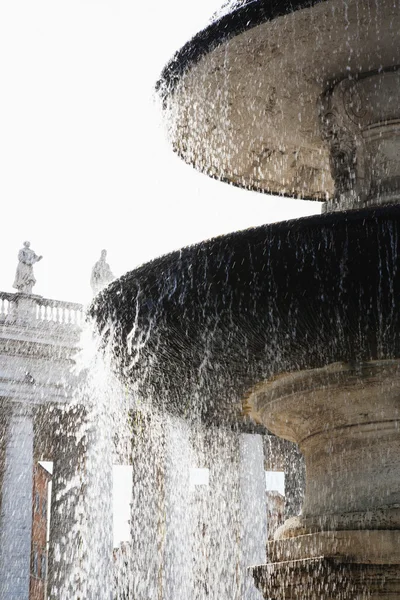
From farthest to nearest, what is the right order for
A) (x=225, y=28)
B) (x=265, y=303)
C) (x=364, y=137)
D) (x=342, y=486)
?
(x=364, y=137), (x=225, y=28), (x=342, y=486), (x=265, y=303)

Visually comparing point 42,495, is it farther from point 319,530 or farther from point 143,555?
point 319,530

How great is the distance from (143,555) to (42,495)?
81.7 feet

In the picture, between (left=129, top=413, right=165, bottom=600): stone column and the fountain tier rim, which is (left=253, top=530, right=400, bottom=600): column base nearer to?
the fountain tier rim

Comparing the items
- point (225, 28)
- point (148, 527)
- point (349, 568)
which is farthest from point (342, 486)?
point (148, 527)

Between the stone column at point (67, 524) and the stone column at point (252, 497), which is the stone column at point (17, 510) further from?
the stone column at point (252, 497)

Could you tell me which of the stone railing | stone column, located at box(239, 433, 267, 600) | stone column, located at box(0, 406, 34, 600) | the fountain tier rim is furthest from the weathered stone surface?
stone column, located at box(239, 433, 267, 600)

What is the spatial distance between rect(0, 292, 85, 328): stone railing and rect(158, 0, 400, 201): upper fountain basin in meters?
18.4

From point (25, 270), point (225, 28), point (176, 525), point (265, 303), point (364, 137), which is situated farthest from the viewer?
point (25, 270)

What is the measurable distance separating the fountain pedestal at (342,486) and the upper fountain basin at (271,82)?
2253mm

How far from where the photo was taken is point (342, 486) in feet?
19.4

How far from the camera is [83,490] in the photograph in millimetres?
28047

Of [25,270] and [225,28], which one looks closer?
[225,28]

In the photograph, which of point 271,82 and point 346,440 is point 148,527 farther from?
point 346,440

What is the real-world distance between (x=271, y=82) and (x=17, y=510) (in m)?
20.5
